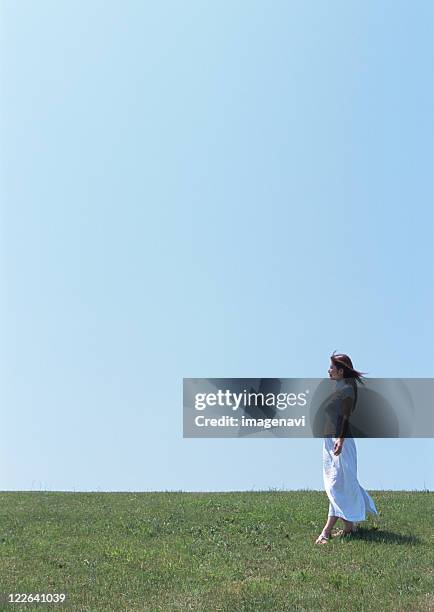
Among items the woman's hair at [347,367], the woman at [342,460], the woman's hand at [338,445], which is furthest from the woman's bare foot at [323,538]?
the woman's hair at [347,367]

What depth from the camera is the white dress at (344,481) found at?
595 inches

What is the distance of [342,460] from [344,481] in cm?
43

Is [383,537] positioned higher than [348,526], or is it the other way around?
[348,526]

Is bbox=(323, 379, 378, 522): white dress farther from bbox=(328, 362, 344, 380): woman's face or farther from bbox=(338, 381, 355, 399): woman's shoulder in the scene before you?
bbox=(328, 362, 344, 380): woman's face

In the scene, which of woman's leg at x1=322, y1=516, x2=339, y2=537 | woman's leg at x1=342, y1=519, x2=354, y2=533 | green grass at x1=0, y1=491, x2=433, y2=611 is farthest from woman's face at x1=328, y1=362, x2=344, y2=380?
green grass at x1=0, y1=491, x2=433, y2=611

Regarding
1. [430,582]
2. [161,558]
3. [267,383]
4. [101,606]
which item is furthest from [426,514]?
[101,606]

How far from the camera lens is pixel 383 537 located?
15.2 meters

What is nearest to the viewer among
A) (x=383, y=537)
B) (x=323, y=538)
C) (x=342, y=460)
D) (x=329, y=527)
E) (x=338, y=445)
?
(x=323, y=538)

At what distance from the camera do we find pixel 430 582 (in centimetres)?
1212

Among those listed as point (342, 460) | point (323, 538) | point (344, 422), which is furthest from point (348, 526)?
point (344, 422)

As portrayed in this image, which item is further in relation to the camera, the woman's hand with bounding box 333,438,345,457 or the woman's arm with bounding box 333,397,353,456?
the woman's hand with bounding box 333,438,345,457

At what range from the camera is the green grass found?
11531 mm

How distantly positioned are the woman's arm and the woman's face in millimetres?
467

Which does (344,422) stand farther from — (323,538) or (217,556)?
(217,556)
